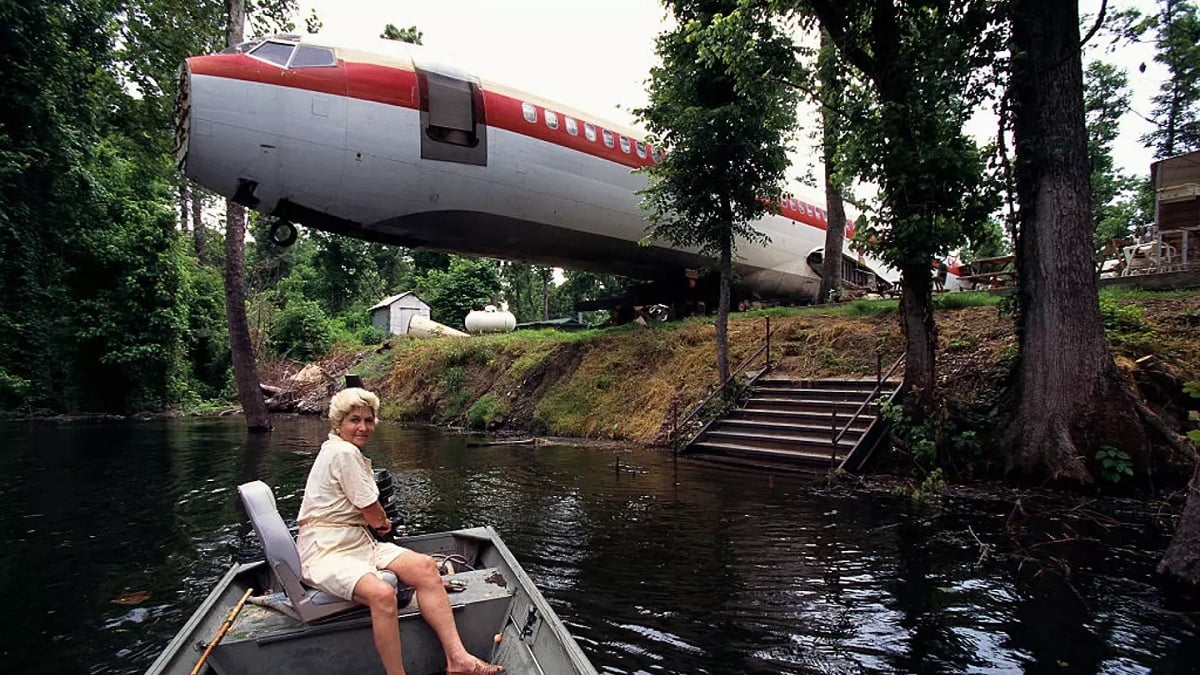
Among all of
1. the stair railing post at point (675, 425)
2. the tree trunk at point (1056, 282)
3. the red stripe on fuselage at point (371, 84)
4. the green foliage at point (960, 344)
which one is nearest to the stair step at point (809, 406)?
the stair railing post at point (675, 425)

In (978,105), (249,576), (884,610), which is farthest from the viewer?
(978,105)

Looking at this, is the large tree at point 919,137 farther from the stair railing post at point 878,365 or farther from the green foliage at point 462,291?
the green foliage at point 462,291

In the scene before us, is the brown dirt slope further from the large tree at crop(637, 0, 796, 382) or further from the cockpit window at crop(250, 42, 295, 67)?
the cockpit window at crop(250, 42, 295, 67)

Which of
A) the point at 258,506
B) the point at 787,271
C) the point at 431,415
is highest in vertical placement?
the point at 787,271

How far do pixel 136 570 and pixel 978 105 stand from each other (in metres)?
12.1

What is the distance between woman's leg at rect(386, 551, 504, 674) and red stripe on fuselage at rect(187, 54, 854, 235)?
10.2m

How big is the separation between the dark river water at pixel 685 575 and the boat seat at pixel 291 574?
5.25 ft

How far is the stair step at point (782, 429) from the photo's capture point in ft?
33.9

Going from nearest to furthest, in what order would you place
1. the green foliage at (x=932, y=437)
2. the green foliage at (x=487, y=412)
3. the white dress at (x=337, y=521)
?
the white dress at (x=337, y=521)
the green foliage at (x=932, y=437)
the green foliage at (x=487, y=412)

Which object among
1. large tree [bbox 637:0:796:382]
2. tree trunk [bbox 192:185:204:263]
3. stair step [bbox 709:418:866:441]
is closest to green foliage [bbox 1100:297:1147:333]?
stair step [bbox 709:418:866:441]

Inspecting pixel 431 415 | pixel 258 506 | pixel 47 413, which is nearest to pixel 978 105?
pixel 258 506

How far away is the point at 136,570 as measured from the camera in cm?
600

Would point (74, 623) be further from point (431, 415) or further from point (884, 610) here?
point (431, 415)

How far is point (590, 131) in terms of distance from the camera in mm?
15125
